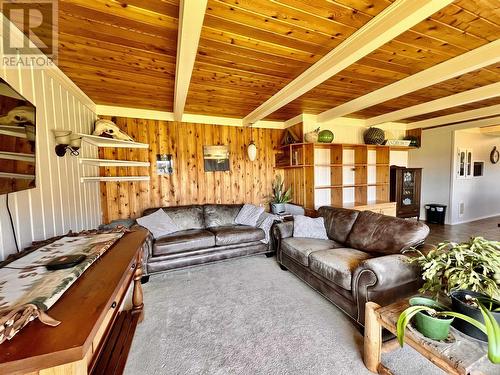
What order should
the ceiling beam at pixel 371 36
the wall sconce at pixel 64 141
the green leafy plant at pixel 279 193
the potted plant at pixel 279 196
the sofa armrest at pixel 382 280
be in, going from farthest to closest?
the green leafy plant at pixel 279 193 < the potted plant at pixel 279 196 < the wall sconce at pixel 64 141 < the sofa armrest at pixel 382 280 < the ceiling beam at pixel 371 36

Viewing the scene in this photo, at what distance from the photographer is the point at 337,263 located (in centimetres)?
211

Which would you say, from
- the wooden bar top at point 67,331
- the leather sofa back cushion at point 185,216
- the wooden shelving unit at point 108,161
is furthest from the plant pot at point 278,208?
the wooden bar top at point 67,331

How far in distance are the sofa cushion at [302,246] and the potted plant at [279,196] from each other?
3.77ft

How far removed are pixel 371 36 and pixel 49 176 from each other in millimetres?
2882

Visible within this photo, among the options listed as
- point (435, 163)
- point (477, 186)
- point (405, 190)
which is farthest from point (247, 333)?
point (477, 186)

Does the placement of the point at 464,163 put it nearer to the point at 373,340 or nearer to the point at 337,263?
the point at 337,263

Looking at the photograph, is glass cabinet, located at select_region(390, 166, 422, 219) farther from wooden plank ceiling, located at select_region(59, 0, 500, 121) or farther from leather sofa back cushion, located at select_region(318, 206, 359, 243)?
leather sofa back cushion, located at select_region(318, 206, 359, 243)

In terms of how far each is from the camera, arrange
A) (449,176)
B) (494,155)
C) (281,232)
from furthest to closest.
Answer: (494,155) → (449,176) → (281,232)

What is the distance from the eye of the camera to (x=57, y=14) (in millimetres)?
1455

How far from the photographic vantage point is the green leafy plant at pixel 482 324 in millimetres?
965

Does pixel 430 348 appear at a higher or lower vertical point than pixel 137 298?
higher

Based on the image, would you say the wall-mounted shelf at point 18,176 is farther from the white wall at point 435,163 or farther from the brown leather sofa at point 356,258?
the white wall at point 435,163

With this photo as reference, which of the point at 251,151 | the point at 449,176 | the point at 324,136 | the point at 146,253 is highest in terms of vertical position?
the point at 324,136

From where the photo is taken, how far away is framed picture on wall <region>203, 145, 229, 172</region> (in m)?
4.00
